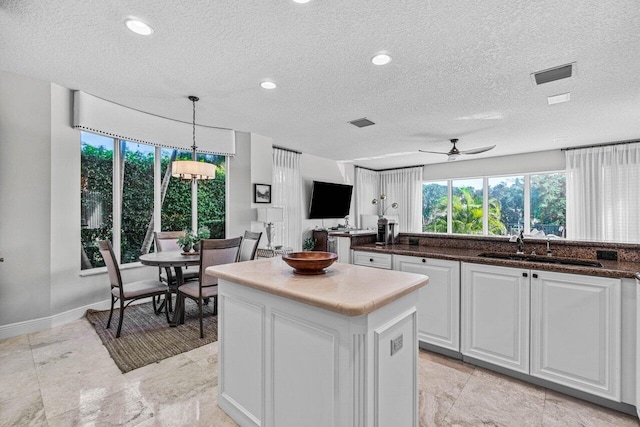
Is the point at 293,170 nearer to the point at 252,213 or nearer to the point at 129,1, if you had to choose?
the point at 252,213

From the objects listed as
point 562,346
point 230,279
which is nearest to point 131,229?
point 230,279

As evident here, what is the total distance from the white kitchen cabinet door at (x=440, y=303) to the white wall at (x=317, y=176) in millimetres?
3875

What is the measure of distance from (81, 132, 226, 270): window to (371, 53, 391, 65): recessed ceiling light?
322 cm

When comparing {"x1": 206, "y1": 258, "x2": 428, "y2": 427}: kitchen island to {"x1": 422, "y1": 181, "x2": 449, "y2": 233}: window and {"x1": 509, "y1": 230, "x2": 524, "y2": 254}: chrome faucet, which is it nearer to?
{"x1": 509, "y1": 230, "x2": 524, "y2": 254}: chrome faucet

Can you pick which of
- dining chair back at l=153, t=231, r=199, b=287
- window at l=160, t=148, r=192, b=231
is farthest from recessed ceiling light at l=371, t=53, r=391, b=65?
window at l=160, t=148, r=192, b=231

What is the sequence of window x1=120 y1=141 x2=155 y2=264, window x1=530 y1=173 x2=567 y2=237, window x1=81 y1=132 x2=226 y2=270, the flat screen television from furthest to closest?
the flat screen television < window x1=530 y1=173 x2=567 y2=237 < window x1=120 y1=141 x2=155 y2=264 < window x1=81 y1=132 x2=226 y2=270

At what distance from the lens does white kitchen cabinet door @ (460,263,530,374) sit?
85.4 inches

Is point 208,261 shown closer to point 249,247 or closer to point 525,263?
point 249,247

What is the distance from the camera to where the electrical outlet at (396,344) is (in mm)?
1292

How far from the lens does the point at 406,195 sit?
807 cm

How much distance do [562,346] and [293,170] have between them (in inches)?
193

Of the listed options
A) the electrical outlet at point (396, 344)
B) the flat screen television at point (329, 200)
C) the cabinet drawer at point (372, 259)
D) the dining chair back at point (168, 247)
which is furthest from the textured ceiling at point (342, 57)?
the flat screen television at point (329, 200)

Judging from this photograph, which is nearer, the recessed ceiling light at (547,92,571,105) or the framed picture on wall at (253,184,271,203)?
the recessed ceiling light at (547,92,571,105)

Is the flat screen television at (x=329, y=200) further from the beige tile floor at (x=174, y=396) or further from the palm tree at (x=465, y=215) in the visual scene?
the beige tile floor at (x=174, y=396)
